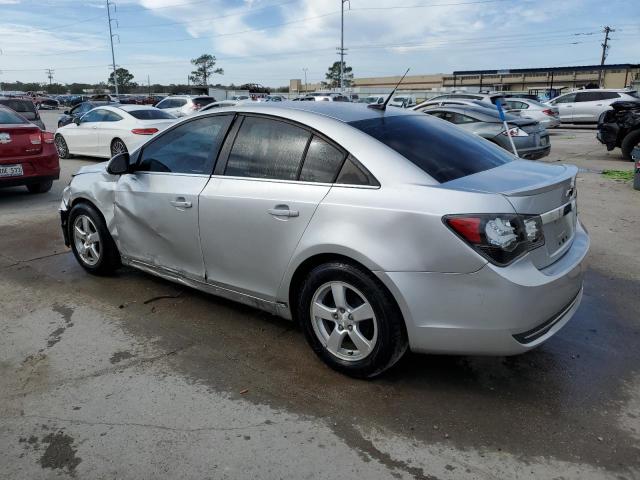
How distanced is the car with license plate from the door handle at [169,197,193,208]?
7988 millimetres

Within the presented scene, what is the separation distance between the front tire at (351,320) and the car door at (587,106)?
23.9m

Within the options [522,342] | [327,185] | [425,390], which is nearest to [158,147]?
[327,185]

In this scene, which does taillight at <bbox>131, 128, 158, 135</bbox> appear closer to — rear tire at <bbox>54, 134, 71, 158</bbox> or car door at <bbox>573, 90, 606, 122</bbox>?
rear tire at <bbox>54, 134, 71, 158</bbox>

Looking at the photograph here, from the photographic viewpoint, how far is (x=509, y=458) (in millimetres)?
2541

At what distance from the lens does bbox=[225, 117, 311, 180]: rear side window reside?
3.43m

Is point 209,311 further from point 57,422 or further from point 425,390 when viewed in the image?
point 425,390

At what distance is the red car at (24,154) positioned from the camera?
26.4 ft

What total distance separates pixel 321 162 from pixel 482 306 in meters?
1.28

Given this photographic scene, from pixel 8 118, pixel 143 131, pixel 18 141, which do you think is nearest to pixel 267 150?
pixel 18 141

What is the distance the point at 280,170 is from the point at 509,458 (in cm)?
209

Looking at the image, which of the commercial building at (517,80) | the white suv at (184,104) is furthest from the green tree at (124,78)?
the white suv at (184,104)

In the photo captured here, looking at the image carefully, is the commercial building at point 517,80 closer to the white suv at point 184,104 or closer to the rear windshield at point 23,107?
the white suv at point 184,104

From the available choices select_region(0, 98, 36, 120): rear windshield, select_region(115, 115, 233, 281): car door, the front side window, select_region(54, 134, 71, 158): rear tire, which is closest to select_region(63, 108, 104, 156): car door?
select_region(54, 134, 71, 158): rear tire

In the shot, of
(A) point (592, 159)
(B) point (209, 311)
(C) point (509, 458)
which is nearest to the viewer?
(C) point (509, 458)
